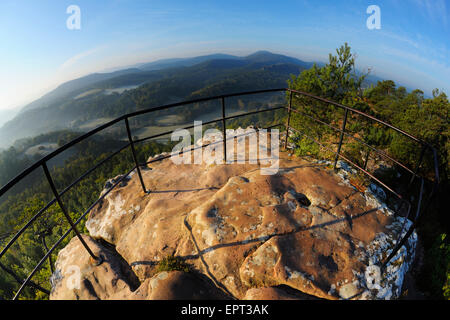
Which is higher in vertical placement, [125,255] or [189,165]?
[189,165]

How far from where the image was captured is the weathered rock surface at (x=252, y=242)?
8.01 ft

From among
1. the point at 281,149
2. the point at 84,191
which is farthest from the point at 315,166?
the point at 84,191

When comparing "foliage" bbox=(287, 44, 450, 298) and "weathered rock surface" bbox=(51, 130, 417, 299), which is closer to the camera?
"weathered rock surface" bbox=(51, 130, 417, 299)

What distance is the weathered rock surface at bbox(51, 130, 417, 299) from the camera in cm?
244

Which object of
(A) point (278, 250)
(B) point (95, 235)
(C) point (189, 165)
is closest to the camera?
(A) point (278, 250)

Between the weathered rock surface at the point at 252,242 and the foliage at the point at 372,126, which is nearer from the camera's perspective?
the weathered rock surface at the point at 252,242

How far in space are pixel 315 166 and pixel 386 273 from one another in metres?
2.15

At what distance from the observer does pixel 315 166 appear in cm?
432

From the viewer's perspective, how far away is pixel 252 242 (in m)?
2.74

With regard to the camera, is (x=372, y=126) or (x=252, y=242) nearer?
(x=252, y=242)
